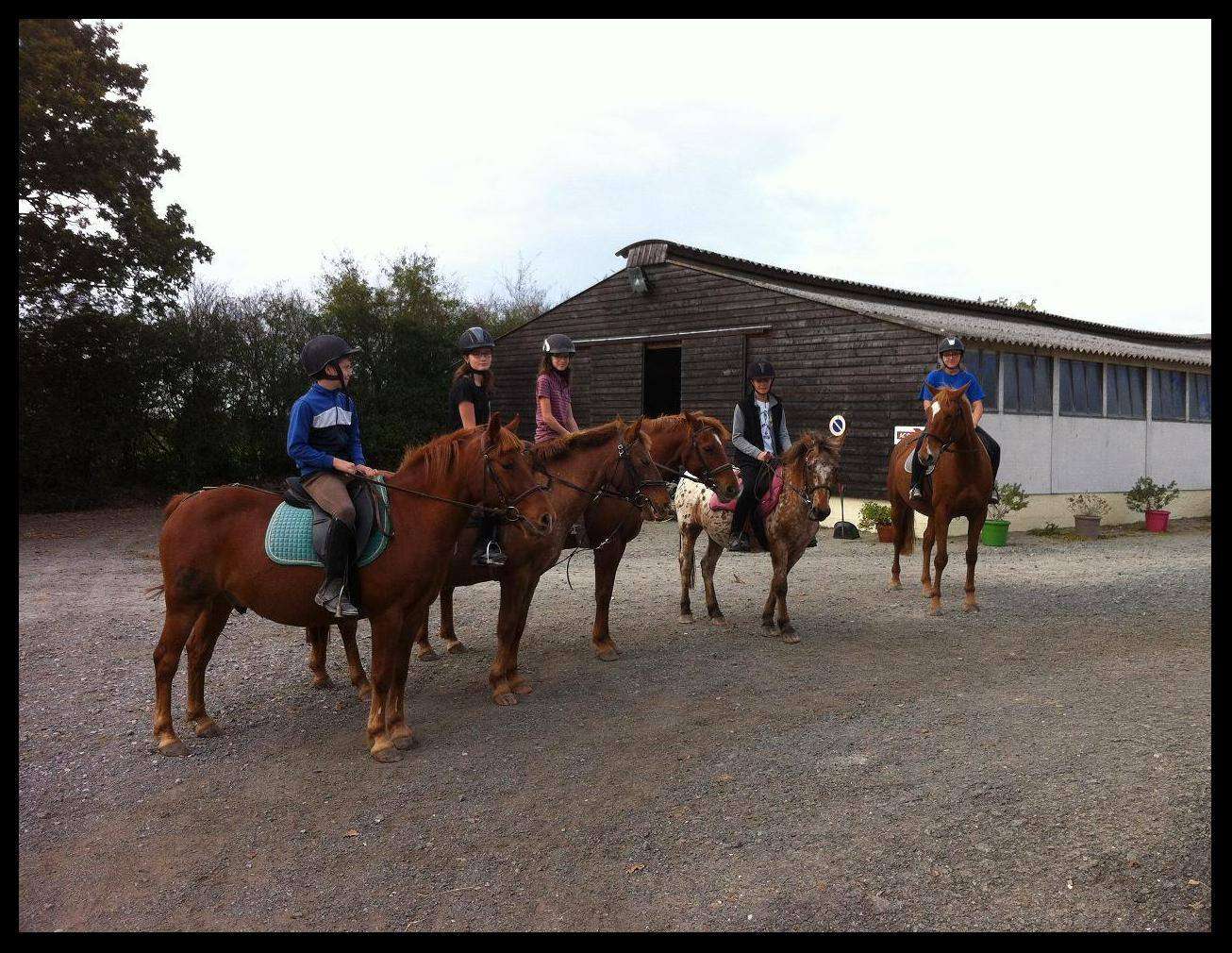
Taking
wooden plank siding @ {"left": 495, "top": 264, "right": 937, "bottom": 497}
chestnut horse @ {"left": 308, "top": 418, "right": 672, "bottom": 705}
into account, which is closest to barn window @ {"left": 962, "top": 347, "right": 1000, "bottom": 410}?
wooden plank siding @ {"left": 495, "top": 264, "right": 937, "bottom": 497}

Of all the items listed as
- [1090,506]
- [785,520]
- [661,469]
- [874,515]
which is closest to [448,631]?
[661,469]

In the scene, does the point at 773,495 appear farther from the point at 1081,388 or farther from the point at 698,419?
the point at 1081,388

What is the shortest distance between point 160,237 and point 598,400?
9.69 m

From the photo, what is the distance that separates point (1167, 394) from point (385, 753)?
66.1ft

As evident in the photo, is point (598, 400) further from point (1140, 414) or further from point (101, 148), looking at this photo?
point (1140, 414)

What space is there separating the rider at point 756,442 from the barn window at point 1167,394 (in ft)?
49.1

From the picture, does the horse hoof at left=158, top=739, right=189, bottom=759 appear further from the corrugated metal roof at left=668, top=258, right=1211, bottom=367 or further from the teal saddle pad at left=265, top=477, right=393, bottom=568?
the corrugated metal roof at left=668, top=258, right=1211, bottom=367

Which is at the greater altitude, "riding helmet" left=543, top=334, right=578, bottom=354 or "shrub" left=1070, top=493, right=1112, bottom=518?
"riding helmet" left=543, top=334, right=578, bottom=354

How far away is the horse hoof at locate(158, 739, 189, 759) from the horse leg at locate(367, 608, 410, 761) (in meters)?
1.03

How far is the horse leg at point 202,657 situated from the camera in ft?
16.0

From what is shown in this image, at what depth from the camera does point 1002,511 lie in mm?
13961

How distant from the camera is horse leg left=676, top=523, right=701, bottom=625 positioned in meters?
7.75
